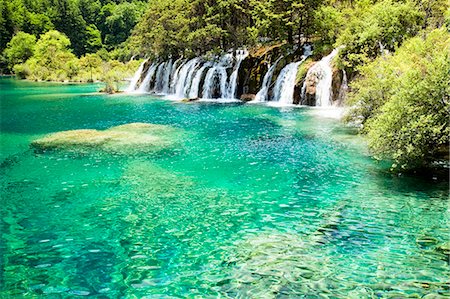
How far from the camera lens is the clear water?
910 cm

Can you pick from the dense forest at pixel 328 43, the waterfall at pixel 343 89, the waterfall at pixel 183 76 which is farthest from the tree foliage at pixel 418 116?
the waterfall at pixel 183 76

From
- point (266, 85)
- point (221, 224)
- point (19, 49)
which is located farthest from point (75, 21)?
point (221, 224)

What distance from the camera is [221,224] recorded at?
1251 cm

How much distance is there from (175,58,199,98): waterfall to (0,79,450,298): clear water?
29.5 m

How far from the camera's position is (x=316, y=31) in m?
44.8

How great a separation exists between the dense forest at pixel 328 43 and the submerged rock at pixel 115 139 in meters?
11.5

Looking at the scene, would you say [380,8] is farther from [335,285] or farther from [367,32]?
[335,285]

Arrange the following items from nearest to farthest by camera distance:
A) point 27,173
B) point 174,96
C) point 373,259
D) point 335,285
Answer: point 335,285, point 373,259, point 27,173, point 174,96

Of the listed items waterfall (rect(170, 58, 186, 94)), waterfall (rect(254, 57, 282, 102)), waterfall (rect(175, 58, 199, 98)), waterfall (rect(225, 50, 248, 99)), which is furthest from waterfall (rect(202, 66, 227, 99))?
waterfall (rect(170, 58, 186, 94))

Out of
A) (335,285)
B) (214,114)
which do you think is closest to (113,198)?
(335,285)

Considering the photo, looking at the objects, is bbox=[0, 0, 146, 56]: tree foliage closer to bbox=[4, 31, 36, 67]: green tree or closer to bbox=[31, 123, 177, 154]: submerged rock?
bbox=[4, 31, 36, 67]: green tree

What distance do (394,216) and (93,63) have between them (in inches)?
3458

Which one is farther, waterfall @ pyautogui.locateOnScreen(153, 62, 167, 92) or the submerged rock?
waterfall @ pyautogui.locateOnScreen(153, 62, 167, 92)

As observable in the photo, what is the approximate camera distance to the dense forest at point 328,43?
1530 cm
